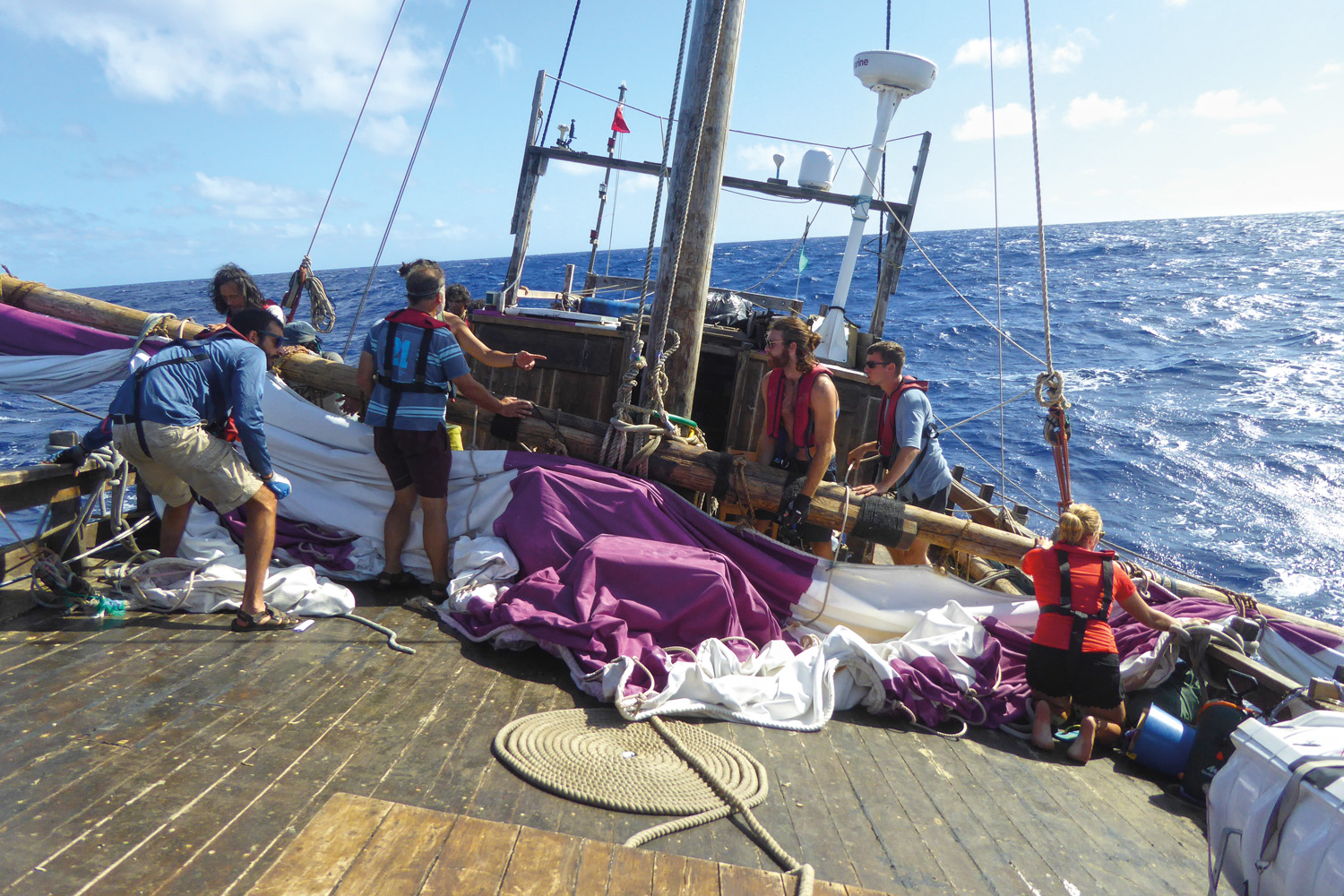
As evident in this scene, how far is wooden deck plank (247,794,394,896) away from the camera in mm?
1846

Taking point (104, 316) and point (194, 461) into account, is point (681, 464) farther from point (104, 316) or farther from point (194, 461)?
point (104, 316)

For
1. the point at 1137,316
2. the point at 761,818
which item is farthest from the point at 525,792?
the point at 1137,316

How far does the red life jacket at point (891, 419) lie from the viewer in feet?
17.4

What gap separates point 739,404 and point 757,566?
2133 mm

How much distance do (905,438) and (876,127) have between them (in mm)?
5113

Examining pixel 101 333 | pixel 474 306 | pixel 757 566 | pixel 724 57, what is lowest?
pixel 757 566

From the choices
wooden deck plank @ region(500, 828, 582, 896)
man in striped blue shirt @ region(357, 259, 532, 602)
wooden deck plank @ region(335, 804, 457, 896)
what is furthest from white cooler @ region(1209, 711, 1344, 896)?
man in striped blue shirt @ region(357, 259, 532, 602)

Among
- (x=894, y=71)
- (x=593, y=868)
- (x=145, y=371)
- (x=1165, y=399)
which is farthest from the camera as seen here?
(x=1165, y=399)

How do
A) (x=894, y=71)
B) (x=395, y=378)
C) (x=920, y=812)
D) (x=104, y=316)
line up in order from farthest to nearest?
1. (x=894, y=71)
2. (x=104, y=316)
3. (x=395, y=378)
4. (x=920, y=812)

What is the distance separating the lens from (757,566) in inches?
185

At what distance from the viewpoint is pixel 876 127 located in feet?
29.7

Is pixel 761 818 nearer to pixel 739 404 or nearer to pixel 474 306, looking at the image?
pixel 739 404

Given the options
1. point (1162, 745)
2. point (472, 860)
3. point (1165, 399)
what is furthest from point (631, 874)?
point (1165, 399)

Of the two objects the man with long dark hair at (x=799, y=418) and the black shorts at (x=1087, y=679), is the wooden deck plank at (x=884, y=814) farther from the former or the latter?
the man with long dark hair at (x=799, y=418)
